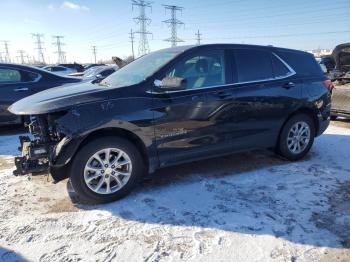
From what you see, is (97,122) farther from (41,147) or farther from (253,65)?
(253,65)

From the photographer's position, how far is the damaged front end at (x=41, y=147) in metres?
3.77

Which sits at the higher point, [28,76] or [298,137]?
[28,76]

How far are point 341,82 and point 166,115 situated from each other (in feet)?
20.5

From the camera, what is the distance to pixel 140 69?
4.58m

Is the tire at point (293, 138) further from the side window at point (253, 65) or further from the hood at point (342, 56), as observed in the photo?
the hood at point (342, 56)

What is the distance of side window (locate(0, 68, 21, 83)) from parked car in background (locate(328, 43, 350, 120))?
6930mm

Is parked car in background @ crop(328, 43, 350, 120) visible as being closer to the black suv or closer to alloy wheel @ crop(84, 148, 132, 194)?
the black suv

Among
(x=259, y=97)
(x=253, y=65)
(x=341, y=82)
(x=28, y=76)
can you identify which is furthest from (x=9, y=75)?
(x=341, y=82)

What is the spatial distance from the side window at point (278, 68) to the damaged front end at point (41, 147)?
3.09 meters

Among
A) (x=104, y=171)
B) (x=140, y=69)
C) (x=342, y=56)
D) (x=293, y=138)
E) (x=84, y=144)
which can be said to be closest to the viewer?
(x=84, y=144)

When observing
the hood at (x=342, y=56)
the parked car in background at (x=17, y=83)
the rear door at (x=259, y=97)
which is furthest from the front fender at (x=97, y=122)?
the hood at (x=342, y=56)

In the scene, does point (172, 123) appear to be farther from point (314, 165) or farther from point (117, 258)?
point (314, 165)

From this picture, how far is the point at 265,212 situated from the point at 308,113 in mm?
2379

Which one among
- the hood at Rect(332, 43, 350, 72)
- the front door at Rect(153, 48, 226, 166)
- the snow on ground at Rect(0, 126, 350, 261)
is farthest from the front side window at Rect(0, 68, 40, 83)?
the hood at Rect(332, 43, 350, 72)
